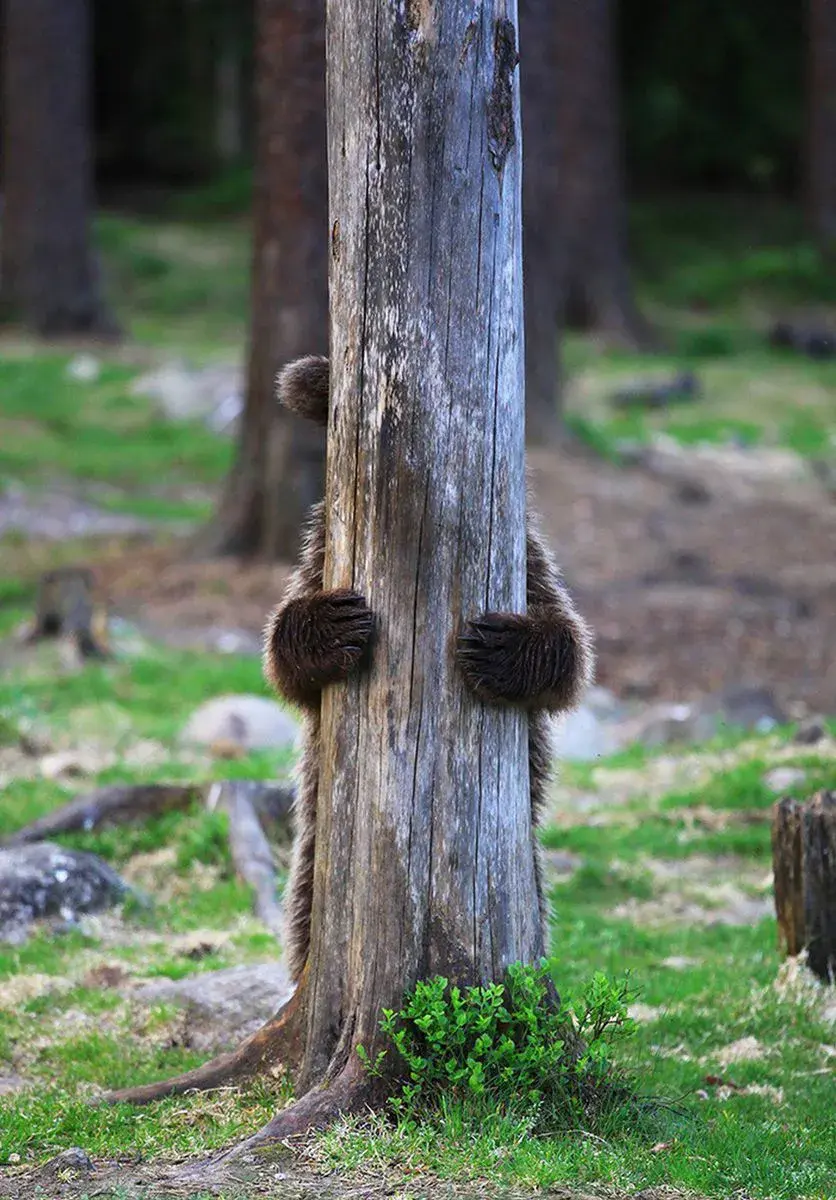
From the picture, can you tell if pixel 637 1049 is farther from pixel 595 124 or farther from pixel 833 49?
pixel 833 49

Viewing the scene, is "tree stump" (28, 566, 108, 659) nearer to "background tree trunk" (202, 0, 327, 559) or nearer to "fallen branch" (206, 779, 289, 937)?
"background tree trunk" (202, 0, 327, 559)

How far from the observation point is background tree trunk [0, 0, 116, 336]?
74.3 feet

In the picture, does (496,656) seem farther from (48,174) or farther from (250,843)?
(48,174)

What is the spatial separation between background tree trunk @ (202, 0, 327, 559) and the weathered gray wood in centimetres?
871

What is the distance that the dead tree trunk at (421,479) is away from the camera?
14.6ft

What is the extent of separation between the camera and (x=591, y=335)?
2658 cm

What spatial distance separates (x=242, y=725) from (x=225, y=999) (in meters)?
4.28

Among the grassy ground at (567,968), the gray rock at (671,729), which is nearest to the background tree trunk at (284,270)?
the grassy ground at (567,968)

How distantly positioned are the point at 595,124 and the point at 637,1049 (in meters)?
22.9

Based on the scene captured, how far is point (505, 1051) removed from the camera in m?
4.42

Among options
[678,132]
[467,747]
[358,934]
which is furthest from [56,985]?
[678,132]

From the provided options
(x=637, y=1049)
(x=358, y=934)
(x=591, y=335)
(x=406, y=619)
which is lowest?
(x=637, y=1049)

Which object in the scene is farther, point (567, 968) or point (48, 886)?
point (48, 886)

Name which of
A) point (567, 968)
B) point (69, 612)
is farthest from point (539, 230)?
point (567, 968)
